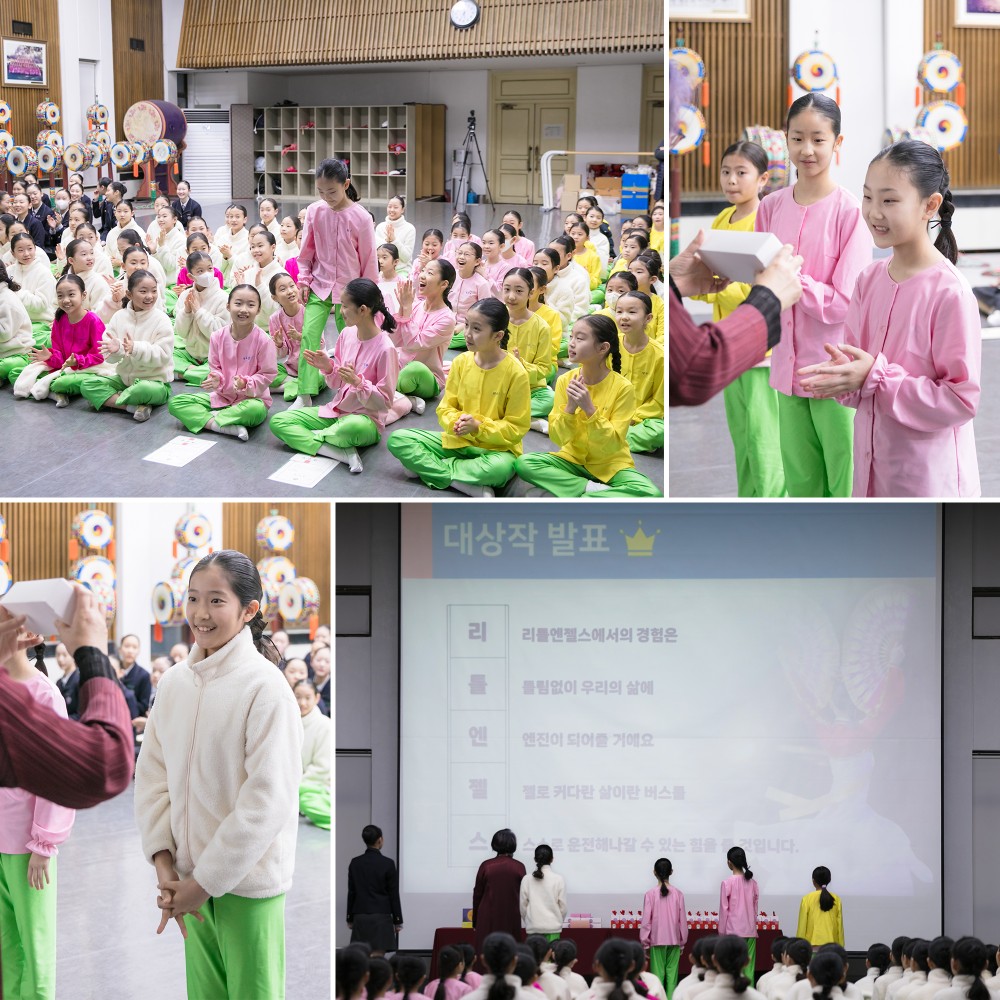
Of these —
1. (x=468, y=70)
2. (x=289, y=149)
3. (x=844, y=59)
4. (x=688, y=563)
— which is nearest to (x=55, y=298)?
(x=289, y=149)

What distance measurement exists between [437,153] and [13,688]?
130 inches

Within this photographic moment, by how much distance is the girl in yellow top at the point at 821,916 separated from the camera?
519 cm

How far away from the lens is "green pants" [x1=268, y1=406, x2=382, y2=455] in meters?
4.62

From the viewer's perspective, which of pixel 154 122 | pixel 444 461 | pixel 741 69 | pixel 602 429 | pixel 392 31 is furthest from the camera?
pixel 392 31

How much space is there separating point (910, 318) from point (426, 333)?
120 inches

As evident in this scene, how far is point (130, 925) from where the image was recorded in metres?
4.83

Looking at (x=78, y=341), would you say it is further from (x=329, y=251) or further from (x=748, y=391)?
(x=748, y=391)

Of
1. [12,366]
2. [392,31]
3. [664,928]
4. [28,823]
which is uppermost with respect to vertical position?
[392,31]

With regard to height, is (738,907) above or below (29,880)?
below

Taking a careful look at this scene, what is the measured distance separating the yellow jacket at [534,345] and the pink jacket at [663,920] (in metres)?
2.24

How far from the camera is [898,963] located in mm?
4934

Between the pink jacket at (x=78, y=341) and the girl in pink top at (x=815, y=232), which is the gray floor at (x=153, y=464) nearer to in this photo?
the pink jacket at (x=78, y=341)

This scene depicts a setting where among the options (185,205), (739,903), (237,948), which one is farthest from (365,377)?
(739,903)

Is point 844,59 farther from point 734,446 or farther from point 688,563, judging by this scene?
point 688,563
